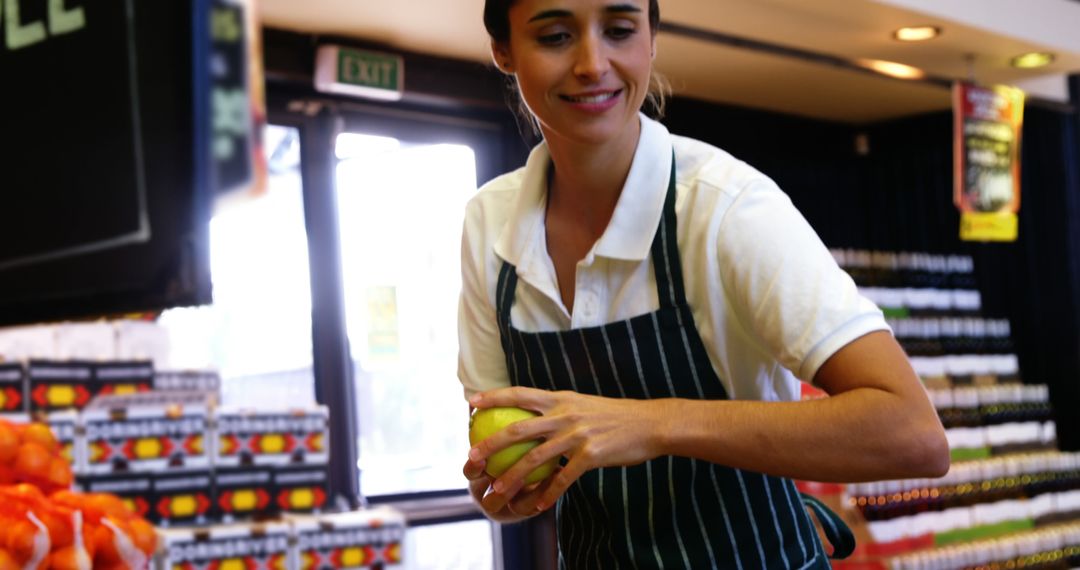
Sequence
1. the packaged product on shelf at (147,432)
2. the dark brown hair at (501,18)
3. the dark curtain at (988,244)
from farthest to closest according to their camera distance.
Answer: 1. the dark curtain at (988,244)
2. the packaged product on shelf at (147,432)
3. the dark brown hair at (501,18)

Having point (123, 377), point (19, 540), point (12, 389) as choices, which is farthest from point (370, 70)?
point (19, 540)

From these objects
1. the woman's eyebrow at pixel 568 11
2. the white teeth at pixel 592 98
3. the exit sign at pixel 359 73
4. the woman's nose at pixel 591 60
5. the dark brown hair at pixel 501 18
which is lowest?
the white teeth at pixel 592 98

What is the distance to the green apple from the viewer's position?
1.40 m

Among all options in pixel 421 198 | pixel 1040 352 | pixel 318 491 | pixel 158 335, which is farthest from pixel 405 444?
pixel 1040 352

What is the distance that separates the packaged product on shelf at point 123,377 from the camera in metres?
3.39

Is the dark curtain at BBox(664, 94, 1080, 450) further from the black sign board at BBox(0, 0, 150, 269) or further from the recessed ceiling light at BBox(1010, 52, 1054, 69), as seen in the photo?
the black sign board at BBox(0, 0, 150, 269)

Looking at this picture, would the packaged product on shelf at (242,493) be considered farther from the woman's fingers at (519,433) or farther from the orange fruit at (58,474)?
the woman's fingers at (519,433)

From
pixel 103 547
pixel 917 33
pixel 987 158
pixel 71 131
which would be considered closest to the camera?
pixel 71 131

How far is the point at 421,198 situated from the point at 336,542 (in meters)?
1.92

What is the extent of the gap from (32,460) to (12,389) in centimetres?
209

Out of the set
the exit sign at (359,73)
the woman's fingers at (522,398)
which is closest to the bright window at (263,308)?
the exit sign at (359,73)

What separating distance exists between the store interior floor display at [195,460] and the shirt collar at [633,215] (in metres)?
1.94

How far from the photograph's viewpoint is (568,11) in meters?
1.46

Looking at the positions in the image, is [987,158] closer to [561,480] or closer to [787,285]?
[787,285]
